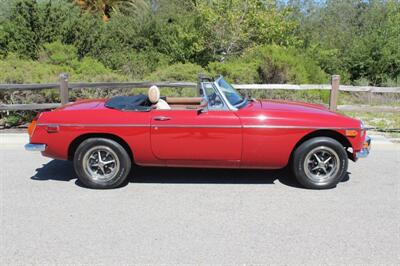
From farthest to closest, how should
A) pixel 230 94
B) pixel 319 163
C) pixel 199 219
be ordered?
pixel 230 94, pixel 319 163, pixel 199 219

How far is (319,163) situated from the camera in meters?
5.44

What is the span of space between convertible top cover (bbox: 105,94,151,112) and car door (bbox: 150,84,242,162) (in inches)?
10.9

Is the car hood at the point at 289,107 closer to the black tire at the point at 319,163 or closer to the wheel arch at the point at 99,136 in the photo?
the black tire at the point at 319,163

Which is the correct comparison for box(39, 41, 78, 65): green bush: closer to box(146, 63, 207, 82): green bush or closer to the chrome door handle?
box(146, 63, 207, 82): green bush

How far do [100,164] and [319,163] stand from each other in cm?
274

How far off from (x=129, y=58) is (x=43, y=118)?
1284cm

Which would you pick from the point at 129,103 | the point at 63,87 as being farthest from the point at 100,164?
the point at 63,87

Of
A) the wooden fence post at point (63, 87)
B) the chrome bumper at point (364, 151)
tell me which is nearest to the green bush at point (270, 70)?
the wooden fence post at point (63, 87)

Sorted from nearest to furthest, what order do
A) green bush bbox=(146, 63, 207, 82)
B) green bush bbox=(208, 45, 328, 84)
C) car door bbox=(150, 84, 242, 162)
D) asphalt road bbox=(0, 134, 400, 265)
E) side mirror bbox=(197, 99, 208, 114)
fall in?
asphalt road bbox=(0, 134, 400, 265) → car door bbox=(150, 84, 242, 162) → side mirror bbox=(197, 99, 208, 114) → green bush bbox=(146, 63, 207, 82) → green bush bbox=(208, 45, 328, 84)

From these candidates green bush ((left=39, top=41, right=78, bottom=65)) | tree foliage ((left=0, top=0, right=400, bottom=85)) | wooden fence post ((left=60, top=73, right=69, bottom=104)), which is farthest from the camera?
tree foliage ((left=0, top=0, right=400, bottom=85))

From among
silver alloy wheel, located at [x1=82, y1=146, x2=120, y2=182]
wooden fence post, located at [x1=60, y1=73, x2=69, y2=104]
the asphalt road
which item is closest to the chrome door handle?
silver alloy wheel, located at [x1=82, y1=146, x2=120, y2=182]

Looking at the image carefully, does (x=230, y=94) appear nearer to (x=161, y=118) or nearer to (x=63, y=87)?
(x=161, y=118)

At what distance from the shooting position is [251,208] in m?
4.83

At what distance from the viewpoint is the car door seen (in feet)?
17.4
